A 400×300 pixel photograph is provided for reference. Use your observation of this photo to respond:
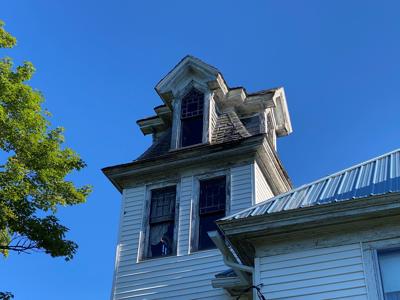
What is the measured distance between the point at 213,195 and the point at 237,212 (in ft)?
4.88

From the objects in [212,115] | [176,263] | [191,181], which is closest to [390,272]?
[176,263]

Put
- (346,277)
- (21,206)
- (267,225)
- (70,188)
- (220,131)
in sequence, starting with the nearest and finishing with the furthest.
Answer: (346,277), (267,225), (21,206), (70,188), (220,131)

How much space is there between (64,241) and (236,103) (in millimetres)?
6594

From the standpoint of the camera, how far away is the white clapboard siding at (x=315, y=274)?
10.1 meters

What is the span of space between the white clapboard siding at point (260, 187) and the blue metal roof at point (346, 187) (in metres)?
4.13

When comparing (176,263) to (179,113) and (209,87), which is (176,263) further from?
(209,87)

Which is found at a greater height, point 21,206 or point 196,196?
point 196,196

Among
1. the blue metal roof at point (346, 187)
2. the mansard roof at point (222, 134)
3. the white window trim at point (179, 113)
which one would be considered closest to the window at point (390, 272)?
the blue metal roof at point (346, 187)

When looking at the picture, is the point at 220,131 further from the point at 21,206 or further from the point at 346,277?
the point at 346,277

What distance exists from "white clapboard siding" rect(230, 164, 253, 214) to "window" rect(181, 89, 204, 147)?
203 cm

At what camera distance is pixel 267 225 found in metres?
10.9

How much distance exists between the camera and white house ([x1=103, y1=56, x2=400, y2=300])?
10367mm

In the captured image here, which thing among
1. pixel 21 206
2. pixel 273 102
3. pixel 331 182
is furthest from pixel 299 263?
pixel 273 102

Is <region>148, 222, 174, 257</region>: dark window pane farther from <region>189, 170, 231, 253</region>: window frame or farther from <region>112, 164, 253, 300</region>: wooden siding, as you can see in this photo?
<region>189, 170, 231, 253</region>: window frame
